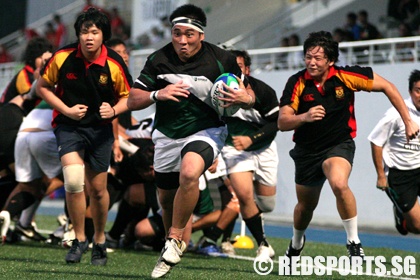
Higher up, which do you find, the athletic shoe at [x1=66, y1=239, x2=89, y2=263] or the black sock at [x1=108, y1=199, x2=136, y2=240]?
the athletic shoe at [x1=66, y1=239, x2=89, y2=263]

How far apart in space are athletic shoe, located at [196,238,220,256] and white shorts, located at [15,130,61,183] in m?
1.90

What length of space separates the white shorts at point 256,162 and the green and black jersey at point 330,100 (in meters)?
1.68

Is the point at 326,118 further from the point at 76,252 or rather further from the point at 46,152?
the point at 46,152

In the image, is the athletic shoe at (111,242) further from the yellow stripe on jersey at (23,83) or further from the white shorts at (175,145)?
the white shorts at (175,145)

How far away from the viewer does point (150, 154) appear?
35.6ft

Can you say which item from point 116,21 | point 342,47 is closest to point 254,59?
point 342,47

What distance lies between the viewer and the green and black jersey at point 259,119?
1013 cm

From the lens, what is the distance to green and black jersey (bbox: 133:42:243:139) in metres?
7.91

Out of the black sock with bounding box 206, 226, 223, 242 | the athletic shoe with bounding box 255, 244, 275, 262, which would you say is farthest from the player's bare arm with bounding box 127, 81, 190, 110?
the black sock with bounding box 206, 226, 223, 242

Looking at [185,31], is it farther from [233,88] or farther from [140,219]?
[140,219]

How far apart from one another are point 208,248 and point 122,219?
3.64 ft

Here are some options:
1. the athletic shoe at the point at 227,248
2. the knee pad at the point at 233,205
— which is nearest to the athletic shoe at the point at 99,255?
the athletic shoe at the point at 227,248

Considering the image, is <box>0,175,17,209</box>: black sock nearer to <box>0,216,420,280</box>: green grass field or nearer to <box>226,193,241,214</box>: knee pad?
<box>0,216,420,280</box>: green grass field

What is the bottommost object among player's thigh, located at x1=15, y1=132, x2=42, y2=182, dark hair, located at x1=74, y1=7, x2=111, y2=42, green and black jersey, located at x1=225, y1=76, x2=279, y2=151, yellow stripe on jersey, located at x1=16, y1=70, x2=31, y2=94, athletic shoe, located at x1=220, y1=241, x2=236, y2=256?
athletic shoe, located at x1=220, y1=241, x2=236, y2=256
